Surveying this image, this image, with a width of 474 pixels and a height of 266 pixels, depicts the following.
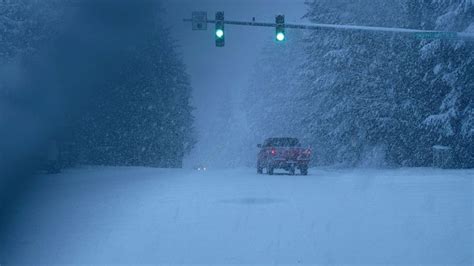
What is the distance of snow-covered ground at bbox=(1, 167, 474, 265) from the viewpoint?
8617mm

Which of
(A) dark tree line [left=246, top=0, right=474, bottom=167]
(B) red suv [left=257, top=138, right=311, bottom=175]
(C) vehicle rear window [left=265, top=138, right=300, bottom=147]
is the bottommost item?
(B) red suv [left=257, top=138, right=311, bottom=175]

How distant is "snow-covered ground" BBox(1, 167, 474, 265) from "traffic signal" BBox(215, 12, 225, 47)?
553 centimetres

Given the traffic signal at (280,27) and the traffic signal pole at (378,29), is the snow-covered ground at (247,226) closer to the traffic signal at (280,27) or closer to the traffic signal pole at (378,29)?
the traffic signal pole at (378,29)

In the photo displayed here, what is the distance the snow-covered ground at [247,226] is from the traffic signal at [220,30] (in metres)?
5.53

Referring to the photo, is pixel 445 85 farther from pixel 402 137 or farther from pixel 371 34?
pixel 371 34

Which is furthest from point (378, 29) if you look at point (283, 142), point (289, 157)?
point (283, 142)

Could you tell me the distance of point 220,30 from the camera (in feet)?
70.7

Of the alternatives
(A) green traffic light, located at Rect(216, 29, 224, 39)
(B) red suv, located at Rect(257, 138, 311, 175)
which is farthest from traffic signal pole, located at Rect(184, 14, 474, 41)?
(B) red suv, located at Rect(257, 138, 311, 175)

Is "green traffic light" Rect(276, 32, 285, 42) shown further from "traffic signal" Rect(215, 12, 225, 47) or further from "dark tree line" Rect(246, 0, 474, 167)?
"dark tree line" Rect(246, 0, 474, 167)

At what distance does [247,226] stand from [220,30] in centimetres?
1158

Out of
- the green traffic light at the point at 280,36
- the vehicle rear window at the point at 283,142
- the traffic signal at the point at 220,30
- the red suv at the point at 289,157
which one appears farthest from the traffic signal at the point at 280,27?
→ the vehicle rear window at the point at 283,142

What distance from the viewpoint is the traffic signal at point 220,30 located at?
2152cm

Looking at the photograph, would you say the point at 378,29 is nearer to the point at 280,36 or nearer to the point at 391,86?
the point at 280,36

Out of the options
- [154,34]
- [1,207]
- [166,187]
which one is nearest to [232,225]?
[1,207]
